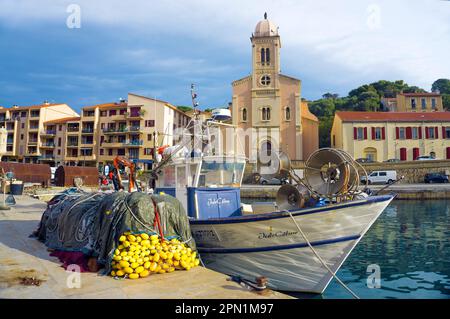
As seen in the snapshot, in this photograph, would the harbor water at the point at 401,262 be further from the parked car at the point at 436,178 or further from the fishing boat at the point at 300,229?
the parked car at the point at 436,178

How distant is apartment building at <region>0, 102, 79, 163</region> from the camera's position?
181 feet

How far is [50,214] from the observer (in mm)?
8297

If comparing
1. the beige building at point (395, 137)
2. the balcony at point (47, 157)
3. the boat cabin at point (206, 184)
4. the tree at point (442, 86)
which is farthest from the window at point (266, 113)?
the tree at point (442, 86)

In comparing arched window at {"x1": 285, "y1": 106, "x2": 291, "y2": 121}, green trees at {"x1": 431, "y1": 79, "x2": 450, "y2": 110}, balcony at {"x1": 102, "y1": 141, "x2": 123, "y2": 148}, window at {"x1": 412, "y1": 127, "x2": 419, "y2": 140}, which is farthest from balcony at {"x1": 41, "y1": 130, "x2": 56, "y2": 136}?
green trees at {"x1": 431, "y1": 79, "x2": 450, "y2": 110}

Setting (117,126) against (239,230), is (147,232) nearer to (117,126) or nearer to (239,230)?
(239,230)

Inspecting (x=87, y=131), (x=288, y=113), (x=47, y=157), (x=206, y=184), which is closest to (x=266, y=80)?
(x=288, y=113)

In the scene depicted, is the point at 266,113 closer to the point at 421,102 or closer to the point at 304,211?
the point at 421,102

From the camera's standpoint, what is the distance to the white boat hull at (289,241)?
245 inches

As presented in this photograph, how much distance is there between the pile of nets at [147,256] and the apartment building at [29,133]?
185 feet

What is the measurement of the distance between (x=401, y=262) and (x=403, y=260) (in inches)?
10.5

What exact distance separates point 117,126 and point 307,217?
163 ft

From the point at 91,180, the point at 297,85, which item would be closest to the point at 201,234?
the point at 91,180

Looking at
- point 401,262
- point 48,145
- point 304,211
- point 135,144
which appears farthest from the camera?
point 48,145

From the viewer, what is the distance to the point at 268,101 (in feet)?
142
